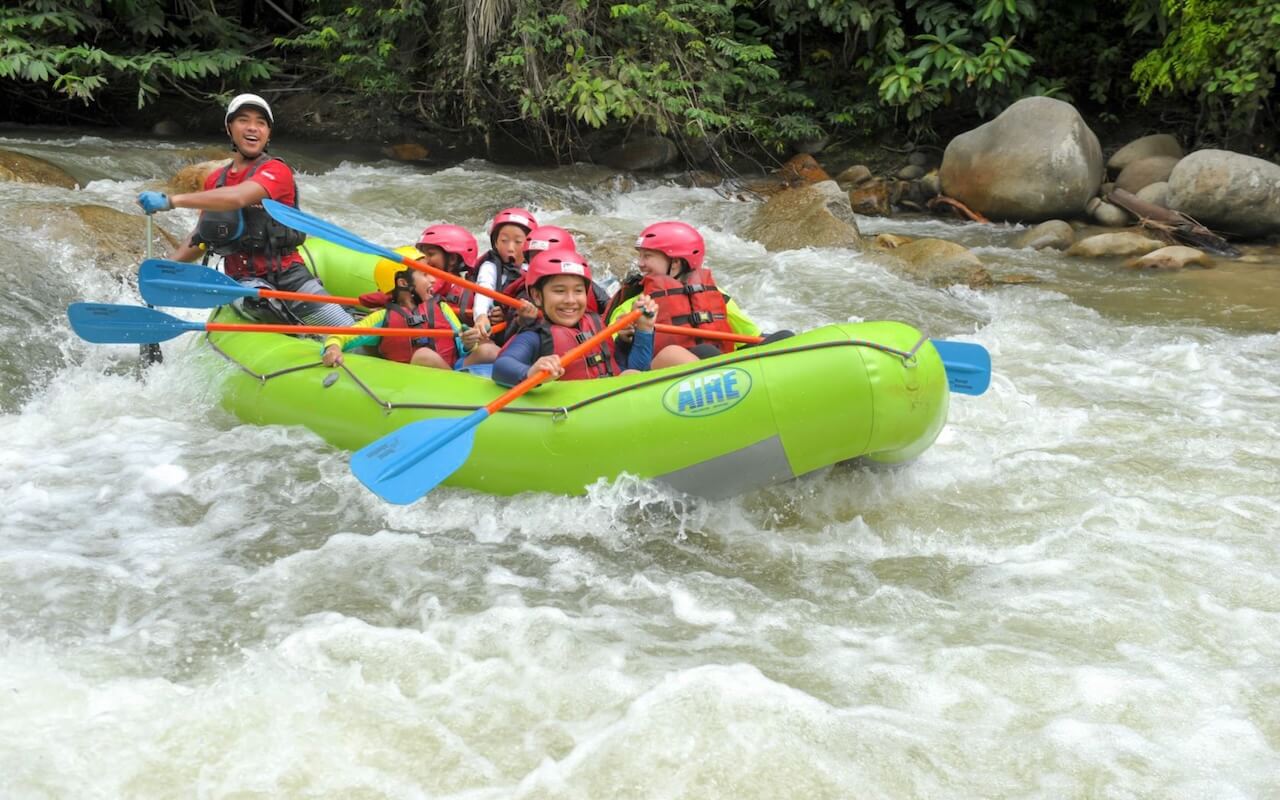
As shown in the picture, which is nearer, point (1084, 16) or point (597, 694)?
point (597, 694)

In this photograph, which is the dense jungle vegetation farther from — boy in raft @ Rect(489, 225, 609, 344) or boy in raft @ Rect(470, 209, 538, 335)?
boy in raft @ Rect(489, 225, 609, 344)

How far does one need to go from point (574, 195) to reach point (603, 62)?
113 centimetres

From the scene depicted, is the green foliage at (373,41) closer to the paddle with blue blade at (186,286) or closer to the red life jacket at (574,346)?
the paddle with blue blade at (186,286)

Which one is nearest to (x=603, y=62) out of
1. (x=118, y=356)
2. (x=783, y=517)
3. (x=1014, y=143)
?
(x=1014, y=143)

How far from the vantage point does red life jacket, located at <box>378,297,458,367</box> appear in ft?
15.3

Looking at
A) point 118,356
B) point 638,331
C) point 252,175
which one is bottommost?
point 118,356

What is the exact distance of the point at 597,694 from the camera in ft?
9.45

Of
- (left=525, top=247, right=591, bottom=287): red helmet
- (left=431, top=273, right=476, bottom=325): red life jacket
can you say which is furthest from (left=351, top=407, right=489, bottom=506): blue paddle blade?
(left=431, top=273, right=476, bottom=325): red life jacket

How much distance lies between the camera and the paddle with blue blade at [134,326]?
14.9 ft

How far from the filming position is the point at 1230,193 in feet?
26.7

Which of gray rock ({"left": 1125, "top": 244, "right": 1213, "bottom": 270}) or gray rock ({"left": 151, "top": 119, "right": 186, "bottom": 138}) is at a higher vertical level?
gray rock ({"left": 1125, "top": 244, "right": 1213, "bottom": 270})

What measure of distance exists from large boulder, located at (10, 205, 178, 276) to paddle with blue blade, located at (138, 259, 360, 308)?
171 centimetres

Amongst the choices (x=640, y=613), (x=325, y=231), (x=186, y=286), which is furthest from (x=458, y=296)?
(x=640, y=613)

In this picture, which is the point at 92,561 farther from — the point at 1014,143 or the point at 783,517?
the point at 1014,143
